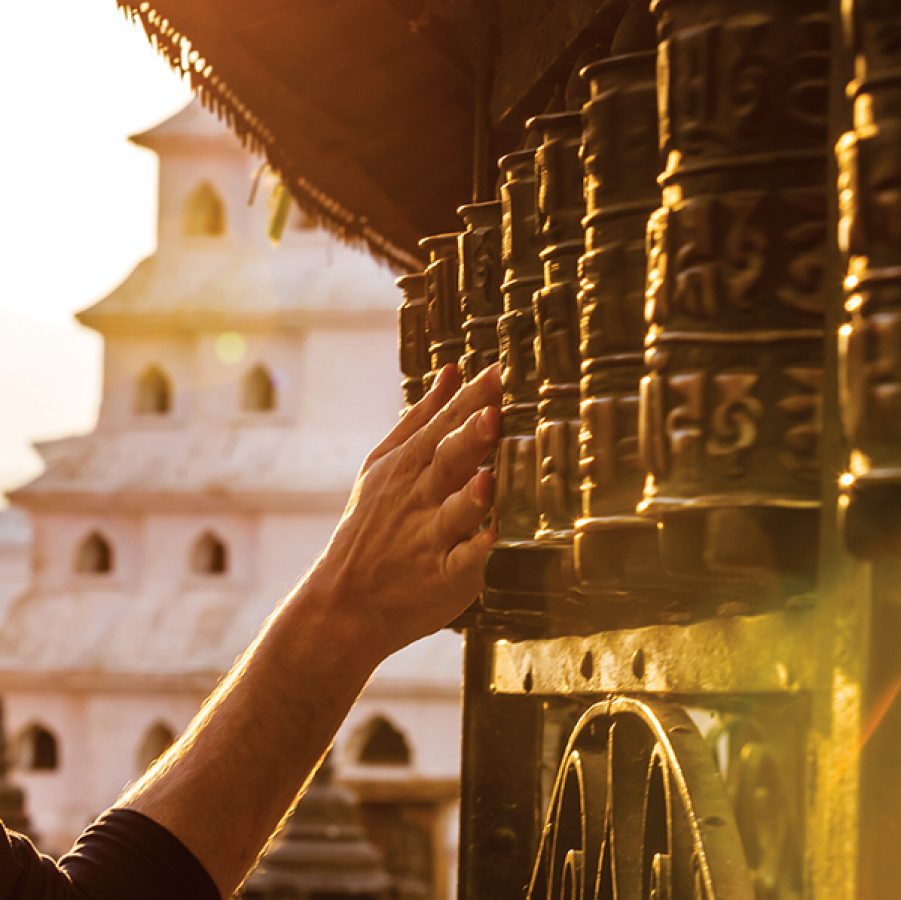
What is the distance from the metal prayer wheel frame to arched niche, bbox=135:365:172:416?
20.8 metres

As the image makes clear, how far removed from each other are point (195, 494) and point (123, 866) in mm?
19603

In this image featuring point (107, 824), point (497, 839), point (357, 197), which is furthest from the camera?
point (357, 197)

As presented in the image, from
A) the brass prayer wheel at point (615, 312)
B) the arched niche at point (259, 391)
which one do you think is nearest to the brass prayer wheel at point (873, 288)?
the brass prayer wheel at point (615, 312)

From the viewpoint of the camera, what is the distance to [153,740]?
2105 centimetres

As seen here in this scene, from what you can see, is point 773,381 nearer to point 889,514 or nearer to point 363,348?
point 889,514

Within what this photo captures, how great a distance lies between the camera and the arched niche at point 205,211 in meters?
22.6

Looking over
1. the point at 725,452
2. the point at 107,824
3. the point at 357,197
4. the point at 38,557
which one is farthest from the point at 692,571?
the point at 38,557

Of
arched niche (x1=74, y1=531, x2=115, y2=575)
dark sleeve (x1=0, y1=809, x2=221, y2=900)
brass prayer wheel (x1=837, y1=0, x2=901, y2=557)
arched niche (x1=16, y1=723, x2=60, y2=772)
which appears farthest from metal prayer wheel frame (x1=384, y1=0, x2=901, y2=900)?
arched niche (x1=74, y1=531, x2=115, y2=575)

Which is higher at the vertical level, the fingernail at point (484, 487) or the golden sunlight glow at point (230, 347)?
the golden sunlight glow at point (230, 347)

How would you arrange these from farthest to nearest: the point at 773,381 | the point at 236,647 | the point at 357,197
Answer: the point at 236,647 < the point at 357,197 < the point at 773,381

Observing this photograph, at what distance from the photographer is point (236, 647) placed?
20.5 metres

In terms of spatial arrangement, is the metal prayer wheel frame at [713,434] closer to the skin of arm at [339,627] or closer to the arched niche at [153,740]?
the skin of arm at [339,627]

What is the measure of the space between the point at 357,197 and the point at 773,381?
1.87 metres

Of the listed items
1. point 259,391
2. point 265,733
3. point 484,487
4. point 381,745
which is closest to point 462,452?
point 484,487
